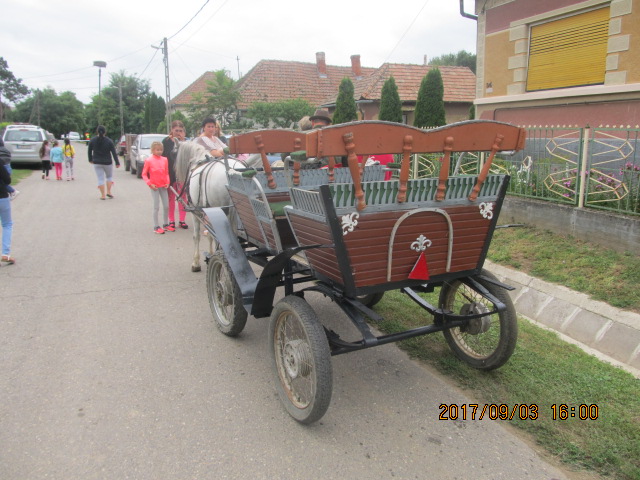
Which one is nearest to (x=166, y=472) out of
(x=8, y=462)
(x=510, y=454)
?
(x=8, y=462)

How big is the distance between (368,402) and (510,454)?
0.97 m

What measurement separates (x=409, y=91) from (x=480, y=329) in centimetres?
2175

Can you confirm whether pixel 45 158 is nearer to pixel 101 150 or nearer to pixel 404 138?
pixel 101 150

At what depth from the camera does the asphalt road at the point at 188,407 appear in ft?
9.12

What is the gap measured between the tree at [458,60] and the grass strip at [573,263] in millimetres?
60389

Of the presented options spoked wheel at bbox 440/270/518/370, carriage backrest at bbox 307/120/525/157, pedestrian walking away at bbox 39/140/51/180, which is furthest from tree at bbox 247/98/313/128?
carriage backrest at bbox 307/120/525/157

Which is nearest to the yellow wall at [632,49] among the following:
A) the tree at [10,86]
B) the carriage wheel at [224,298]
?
the carriage wheel at [224,298]

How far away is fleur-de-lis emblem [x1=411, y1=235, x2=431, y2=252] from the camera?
3.03 metres

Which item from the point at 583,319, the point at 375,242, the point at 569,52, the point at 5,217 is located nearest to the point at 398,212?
the point at 375,242

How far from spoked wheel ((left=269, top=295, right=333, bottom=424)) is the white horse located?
9.13ft

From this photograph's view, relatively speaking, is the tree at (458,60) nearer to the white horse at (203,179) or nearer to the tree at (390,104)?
the tree at (390,104)

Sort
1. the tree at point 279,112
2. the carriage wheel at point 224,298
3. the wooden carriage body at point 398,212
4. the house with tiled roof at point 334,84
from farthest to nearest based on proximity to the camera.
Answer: the tree at point 279,112 < the house with tiled roof at point 334,84 < the carriage wheel at point 224,298 < the wooden carriage body at point 398,212

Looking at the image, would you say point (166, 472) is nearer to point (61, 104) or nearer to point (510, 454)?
point (510, 454)

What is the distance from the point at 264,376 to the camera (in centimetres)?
382
